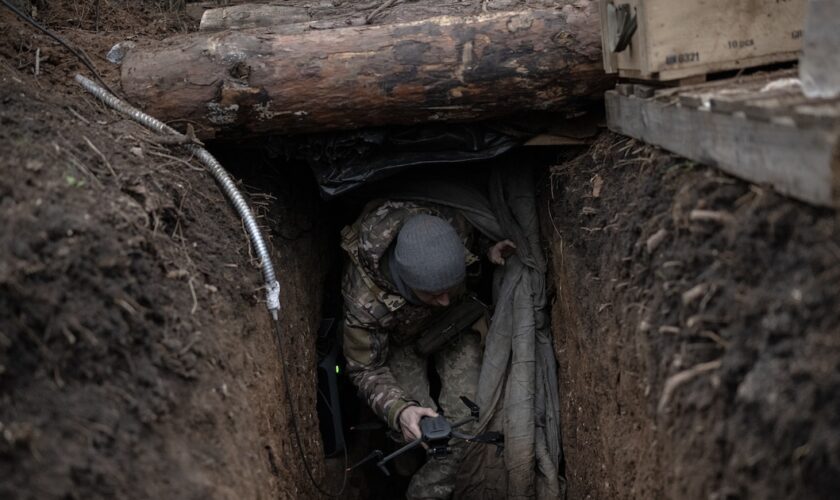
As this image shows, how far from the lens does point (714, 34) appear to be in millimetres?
2570

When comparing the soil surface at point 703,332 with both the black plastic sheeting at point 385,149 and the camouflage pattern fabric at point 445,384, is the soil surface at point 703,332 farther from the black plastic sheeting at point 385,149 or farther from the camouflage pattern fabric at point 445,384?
the camouflage pattern fabric at point 445,384

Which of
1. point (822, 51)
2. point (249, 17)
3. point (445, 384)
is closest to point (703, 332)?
point (822, 51)

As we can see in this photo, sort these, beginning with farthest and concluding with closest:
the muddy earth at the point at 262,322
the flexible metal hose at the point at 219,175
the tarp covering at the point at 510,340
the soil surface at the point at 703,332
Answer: the tarp covering at the point at 510,340 → the flexible metal hose at the point at 219,175 → the muddy earth at the point at 262,322 → the soil surface at the point at 703,332

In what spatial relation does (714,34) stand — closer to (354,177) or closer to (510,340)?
(354,177)

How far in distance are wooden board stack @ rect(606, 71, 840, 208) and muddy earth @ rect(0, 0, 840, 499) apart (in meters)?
0.07

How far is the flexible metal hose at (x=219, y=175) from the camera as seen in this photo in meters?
3.17

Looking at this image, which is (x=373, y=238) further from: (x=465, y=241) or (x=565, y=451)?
(x=565, y=451)

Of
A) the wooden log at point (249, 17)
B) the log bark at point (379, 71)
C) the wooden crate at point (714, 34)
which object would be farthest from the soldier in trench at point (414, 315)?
the wooden crate at point (714, 34)

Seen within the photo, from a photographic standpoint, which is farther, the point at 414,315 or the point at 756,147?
the point at 414,315

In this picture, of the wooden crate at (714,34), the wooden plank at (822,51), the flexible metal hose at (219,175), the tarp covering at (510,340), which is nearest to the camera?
the wooden plank at (822,51)

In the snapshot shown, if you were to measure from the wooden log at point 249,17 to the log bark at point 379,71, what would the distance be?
61 centimetres

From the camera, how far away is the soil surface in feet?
5.18

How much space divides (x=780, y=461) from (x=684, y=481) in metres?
0.51

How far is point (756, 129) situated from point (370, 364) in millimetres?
2686
